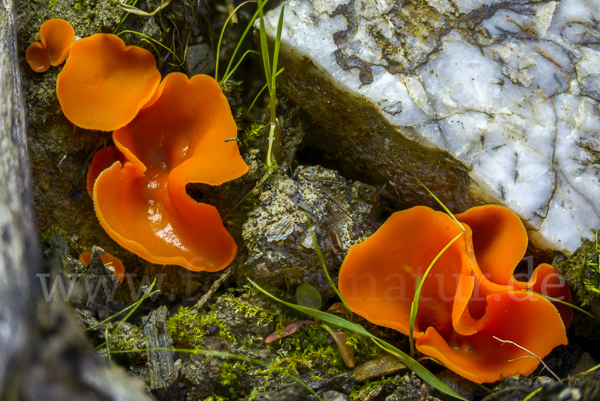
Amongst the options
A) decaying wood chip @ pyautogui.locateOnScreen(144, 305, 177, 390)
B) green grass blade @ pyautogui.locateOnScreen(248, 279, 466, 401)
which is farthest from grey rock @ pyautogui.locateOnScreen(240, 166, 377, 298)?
decaying wood chip @ pyautogui.locateOnScreen(144, 305, 177, 390)

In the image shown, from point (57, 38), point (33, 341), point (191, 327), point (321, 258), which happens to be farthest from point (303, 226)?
point (57, 38)

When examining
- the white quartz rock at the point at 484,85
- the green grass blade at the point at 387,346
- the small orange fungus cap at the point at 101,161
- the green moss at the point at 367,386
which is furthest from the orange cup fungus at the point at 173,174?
the green moss at the point at 367,386

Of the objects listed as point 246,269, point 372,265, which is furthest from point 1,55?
point 372,265

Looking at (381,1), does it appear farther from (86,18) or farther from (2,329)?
(2,329)

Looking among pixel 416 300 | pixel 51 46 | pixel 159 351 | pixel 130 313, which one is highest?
pixel 51 46

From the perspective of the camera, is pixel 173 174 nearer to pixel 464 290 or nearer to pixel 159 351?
pixel 159 351

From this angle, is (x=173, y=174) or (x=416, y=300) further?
(x=173, y=174)
